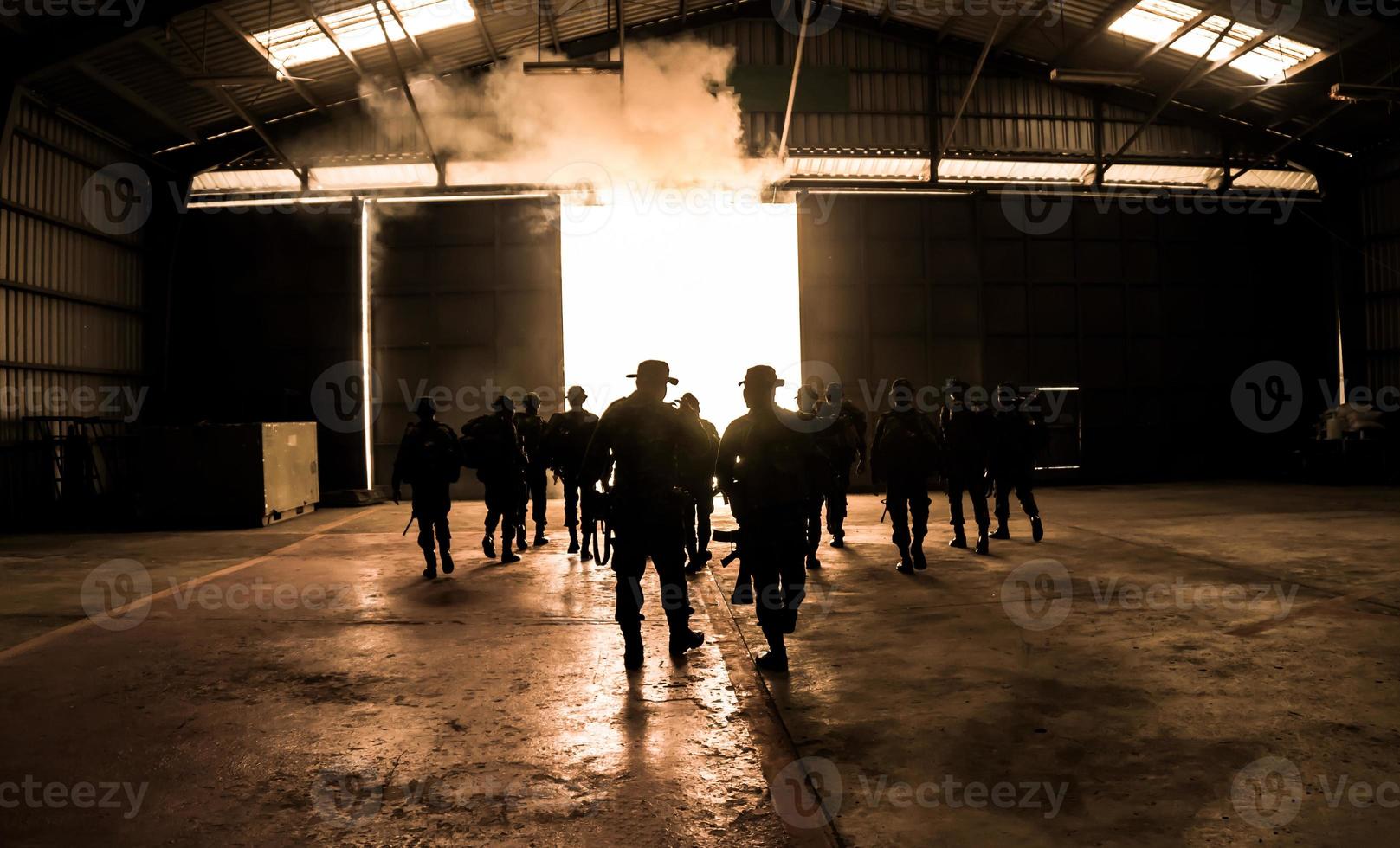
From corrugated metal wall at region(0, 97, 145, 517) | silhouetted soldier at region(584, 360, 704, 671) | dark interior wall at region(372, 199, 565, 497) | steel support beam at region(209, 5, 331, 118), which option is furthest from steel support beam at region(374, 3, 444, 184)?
silhouetted soldier at region(584, 360, 704, 671)

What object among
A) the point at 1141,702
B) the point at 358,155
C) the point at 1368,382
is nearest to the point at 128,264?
the point at 358,155

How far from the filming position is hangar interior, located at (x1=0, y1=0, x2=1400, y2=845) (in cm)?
732

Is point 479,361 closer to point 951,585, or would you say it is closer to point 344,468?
point 344,468

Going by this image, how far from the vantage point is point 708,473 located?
16.1ft

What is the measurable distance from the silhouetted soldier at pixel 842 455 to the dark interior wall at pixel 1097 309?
7.44m

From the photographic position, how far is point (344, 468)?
15641mm
